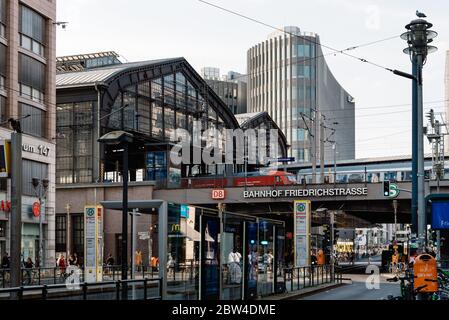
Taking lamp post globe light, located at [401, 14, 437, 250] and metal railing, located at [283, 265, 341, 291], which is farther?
metal railing, located at [283, 265, 341, 291]

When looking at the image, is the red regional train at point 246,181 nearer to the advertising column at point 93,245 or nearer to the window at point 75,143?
the window at point 75,143

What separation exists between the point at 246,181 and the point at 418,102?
121ft

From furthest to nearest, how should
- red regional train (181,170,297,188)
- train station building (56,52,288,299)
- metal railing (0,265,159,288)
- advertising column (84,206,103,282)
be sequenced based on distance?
train station building (56,52,288,299)
red regional train (181,170,297,188)
advertising column (84,206,103,282)
metal railing (0,265,159,288)

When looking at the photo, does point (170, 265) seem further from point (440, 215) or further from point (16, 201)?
point (440, 215)

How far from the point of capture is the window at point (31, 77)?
5166cm

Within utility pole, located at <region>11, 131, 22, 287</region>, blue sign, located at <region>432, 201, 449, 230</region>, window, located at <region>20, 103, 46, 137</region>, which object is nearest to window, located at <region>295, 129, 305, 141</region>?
window, located at <region>20, 103, 46, 137</region>

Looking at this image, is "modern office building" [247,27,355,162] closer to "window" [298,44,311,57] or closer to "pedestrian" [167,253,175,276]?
"window" [298,44,311,57]

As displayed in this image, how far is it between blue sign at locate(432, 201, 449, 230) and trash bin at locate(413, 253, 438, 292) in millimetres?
1093

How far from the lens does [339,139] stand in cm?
17038

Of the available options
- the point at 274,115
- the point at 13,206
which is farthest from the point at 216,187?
the point at 274,115

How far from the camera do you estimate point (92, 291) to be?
51.5 ft

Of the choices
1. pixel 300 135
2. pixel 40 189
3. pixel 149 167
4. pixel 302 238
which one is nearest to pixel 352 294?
pixel 302 238

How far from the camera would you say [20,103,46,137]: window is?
168ft
